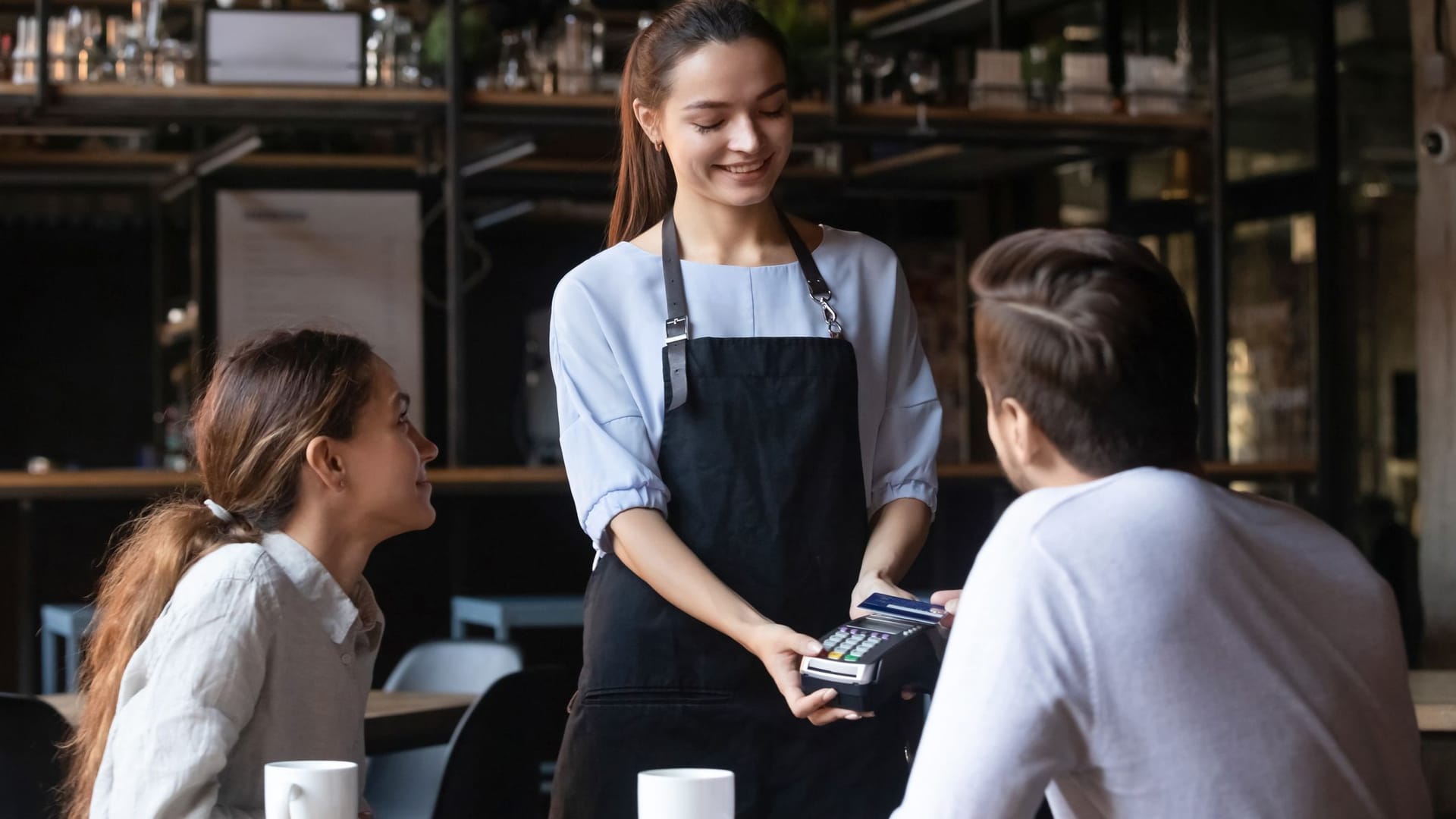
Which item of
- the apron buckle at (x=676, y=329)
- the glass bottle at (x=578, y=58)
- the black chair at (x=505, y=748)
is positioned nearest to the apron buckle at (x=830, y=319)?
the apron buckle at (x=676, y=329)

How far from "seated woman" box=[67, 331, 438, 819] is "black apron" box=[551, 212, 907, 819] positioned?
0.25m

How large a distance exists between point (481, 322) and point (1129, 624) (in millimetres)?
6793

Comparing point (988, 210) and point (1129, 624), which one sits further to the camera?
point (988, 210)

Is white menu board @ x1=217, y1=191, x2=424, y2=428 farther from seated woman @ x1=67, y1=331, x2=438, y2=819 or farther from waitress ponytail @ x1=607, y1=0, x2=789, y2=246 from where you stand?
seated woman @ x1=67, y1=331, x2=438, y2=819

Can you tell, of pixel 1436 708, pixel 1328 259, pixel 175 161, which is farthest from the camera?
pixel 175 161

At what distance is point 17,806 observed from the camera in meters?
2.23

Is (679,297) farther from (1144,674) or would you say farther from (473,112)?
(473,112)

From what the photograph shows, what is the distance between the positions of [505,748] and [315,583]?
878 millimetres

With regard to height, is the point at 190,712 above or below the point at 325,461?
below

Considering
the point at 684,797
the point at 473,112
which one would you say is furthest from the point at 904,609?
the point at 473,112

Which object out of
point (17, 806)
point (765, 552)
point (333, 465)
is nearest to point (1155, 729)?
point (765, 552)

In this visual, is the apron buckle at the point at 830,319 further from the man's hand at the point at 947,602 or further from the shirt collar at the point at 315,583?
the shirt collar at the point at 315,583

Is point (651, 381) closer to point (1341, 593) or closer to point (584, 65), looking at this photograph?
point (1341, 593)

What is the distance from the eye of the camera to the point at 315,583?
1.64 meters
